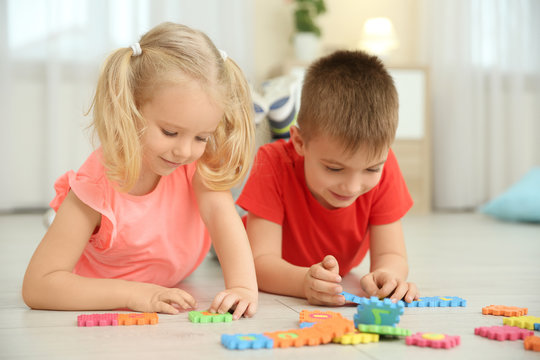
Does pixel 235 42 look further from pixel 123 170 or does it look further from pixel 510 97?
pixel 123 170

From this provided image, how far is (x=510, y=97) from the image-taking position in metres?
3.58

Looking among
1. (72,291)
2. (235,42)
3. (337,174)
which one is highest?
(235,42)

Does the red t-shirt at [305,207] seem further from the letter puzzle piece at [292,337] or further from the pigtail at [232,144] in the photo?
the letter puzzle piece at [292,337]

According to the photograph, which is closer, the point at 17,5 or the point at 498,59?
the point at 17,5

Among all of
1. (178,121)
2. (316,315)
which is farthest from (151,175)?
(316,315)

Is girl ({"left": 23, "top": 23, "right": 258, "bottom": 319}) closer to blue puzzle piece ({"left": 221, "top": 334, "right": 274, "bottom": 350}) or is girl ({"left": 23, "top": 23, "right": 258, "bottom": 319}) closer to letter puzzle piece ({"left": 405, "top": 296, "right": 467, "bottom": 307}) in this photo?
blue puzzle piece ({"left": 221, "top": 334, "right": 274, "bottom": 350})

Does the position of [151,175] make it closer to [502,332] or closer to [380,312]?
[380,312]

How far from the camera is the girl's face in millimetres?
947

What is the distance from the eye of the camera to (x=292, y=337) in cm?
76

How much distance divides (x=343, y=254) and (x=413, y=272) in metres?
0.24

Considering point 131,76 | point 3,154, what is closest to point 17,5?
point 3,154

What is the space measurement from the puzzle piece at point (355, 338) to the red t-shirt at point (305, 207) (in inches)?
16.8

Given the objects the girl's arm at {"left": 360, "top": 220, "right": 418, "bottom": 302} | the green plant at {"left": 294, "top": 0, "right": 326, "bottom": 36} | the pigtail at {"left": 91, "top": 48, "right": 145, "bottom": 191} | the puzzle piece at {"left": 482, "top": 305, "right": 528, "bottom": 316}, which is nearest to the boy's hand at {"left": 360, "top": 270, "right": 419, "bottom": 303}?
the girl's arm at {"left": 360, "top": 220, "right": 418, "bottom": 302}

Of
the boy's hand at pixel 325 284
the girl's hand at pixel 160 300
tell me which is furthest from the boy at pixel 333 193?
the girl's hand at pixel 160 300
